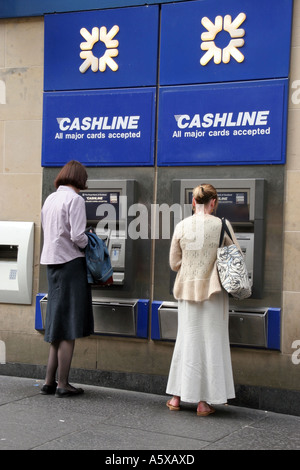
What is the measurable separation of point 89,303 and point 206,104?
189cm

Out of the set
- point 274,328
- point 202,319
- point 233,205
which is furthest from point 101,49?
point 274,328

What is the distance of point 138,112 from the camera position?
5.75m

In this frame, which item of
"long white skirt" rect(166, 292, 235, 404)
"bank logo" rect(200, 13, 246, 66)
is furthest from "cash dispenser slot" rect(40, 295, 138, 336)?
"bank logo" rect(200, 13, 246, 66)

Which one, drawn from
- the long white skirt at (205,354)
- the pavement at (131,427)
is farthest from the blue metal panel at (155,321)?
the long white skirt at (205,354)

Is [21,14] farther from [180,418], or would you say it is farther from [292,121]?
[180,418]

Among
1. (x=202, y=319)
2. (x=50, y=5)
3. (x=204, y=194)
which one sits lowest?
(x=202, y=319)

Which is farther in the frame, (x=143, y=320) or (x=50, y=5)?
(x=50, y=5)

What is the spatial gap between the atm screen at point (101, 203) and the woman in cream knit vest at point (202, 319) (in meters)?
0.97

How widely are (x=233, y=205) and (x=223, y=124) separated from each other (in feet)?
2.22

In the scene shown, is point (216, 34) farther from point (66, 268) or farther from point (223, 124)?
point (66, 268)

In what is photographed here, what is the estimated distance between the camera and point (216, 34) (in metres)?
5.47

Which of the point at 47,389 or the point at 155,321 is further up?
the point at 155,321

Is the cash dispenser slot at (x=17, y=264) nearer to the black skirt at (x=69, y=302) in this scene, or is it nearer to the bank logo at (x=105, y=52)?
the black skirt at (x=69, y=302)
